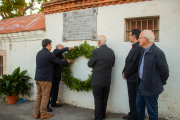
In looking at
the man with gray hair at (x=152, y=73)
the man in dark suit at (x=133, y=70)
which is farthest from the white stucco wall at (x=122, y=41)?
the man with gray hair at (x=152, y=73)

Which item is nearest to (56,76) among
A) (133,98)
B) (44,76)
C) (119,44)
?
(44,76)

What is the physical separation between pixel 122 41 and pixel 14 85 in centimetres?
391

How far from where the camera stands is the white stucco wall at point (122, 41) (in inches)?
152

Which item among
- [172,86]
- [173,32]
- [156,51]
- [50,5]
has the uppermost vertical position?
[50,5]

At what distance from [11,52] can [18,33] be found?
0.94 m

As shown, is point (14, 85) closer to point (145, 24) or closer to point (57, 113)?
point (57, 113)

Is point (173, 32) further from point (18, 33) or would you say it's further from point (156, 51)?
point (18, 33)

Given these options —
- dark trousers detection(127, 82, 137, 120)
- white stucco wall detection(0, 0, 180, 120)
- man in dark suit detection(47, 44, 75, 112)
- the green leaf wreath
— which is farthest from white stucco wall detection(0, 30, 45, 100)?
dark trousers detection(127, 82, 137, 120)

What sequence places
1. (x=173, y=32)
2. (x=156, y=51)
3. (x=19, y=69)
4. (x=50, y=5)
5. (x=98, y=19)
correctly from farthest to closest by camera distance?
(x=19, y=69)
(x=50, y=5)
(x=98, y=19)
(x=173, y=32)
(x=156, y=51)

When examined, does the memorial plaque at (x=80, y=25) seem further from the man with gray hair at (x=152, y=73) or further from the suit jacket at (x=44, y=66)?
the man with gray hair at (x=152, y=73)

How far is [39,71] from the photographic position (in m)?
4.16

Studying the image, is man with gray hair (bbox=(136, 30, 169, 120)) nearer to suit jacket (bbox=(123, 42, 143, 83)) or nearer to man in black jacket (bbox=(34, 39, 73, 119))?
suit jacket (bbox=(123, 42, 143, 83))

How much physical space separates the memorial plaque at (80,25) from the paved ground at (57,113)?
7.36 feet

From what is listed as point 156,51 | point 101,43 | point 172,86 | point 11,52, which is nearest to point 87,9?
point 101,43
